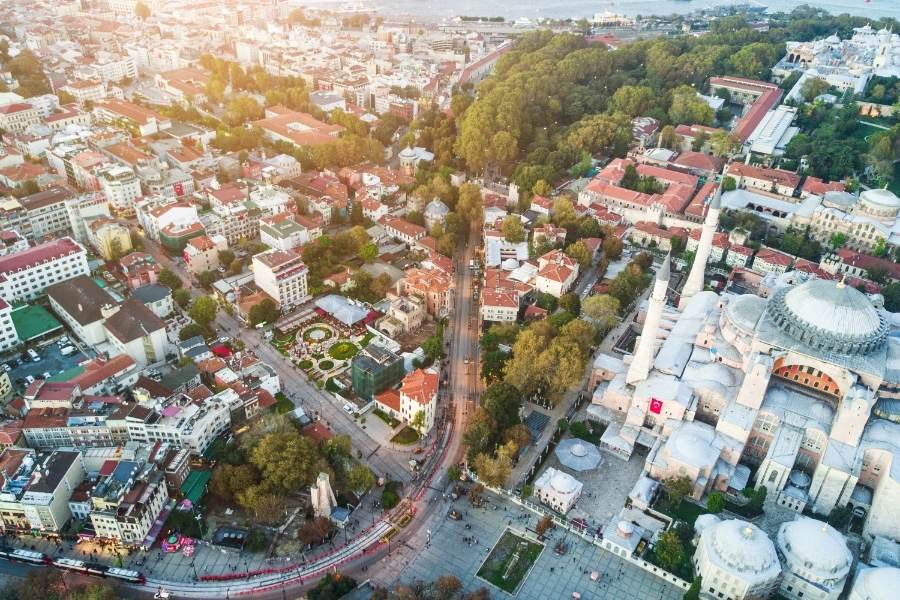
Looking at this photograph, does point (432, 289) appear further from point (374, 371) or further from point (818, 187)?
point (818, 187)

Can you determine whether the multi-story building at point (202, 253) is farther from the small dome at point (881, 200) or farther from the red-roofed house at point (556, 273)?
the small dome at point (881, 200)

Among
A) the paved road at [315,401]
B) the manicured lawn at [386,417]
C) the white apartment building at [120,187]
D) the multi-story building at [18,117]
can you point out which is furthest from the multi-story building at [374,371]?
the multi-story building at [18,117]

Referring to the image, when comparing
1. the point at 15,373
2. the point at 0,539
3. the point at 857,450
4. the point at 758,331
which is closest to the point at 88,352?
the point at 15,373

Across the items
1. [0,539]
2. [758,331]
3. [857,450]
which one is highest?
[758,331]

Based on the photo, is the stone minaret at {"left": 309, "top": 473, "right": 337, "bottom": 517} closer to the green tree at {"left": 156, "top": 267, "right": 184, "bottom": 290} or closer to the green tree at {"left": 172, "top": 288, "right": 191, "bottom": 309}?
the green tree at {"left": 172, "top": 288, "right": 191, "bottom": 309}

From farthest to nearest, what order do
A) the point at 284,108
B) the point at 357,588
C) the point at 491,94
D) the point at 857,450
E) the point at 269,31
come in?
the point at 269,31 < the point at 284,108 < the point at 491,94 < the point at 857,450 < the point at 357,588

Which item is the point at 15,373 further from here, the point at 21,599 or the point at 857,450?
→ the point at 857,450
